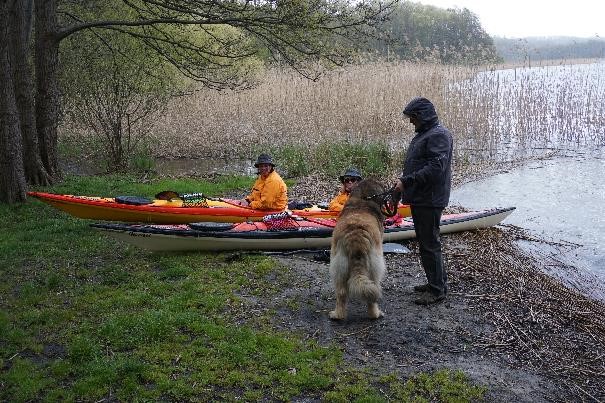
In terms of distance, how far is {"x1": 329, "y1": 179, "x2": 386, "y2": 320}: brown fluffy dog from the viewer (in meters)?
4.79

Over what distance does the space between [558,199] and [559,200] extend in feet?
0.19

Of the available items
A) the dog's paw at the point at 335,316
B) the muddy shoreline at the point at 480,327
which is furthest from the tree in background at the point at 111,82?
the dog's paw at the point at 335,316

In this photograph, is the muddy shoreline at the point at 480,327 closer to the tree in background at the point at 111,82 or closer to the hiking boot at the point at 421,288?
the hiking boot at the point at 421,288

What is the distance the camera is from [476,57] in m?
18.8

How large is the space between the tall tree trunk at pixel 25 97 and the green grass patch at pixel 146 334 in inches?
134

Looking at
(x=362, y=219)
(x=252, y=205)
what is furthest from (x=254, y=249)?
(x=362, y=219)

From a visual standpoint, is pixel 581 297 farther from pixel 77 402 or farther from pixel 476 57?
pixel 476 57

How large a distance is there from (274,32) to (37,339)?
612 cm

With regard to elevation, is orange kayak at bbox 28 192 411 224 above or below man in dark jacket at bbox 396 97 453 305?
below

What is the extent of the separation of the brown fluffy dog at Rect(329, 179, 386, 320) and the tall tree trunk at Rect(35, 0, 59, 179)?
7502 mm

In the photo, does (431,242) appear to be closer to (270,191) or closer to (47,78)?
(270,191)

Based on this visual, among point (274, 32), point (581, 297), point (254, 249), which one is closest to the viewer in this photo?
point (581, 297)

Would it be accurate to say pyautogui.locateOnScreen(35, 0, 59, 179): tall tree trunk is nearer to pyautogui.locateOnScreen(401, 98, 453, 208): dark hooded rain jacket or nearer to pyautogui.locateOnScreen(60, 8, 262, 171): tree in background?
pyautogui.locateOnScreen(60, 8, 262, 171): tree in background

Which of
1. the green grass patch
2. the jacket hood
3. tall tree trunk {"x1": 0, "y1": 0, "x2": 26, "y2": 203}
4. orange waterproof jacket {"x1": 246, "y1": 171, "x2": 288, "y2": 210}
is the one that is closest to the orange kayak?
orange waterproof jacket {"x1": 246, "y1": 171, "x2": 288, "y2": 210}
